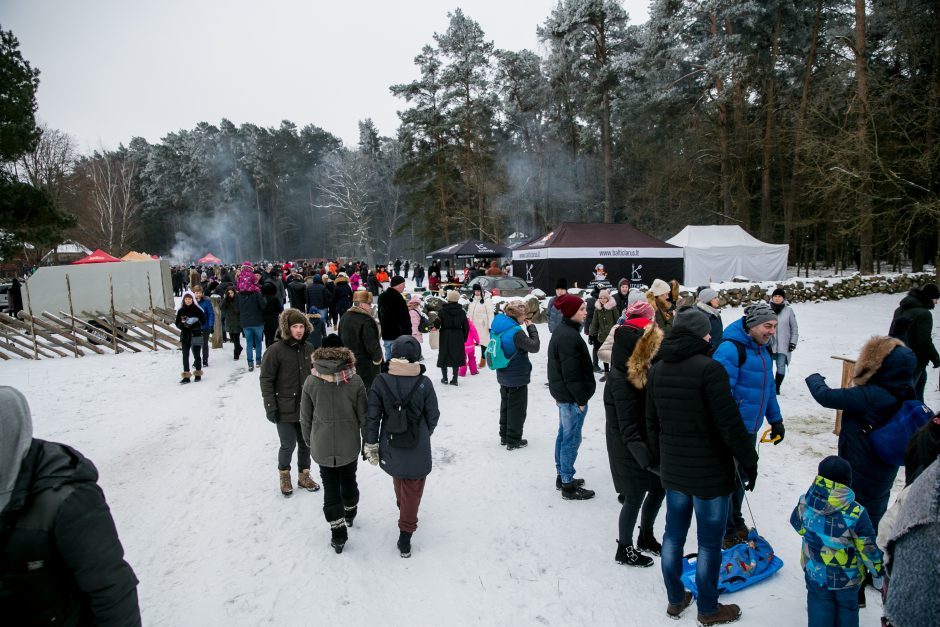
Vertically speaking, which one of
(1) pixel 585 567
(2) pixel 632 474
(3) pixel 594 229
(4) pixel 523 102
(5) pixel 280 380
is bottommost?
(1) pixel 585 567

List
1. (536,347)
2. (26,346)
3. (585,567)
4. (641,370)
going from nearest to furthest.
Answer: (641,370)
(585,567)
(536,347)
(26,346)

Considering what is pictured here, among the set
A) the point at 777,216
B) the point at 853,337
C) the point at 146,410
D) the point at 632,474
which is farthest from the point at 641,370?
the point at 777,216

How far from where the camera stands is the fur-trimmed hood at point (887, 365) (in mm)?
2867

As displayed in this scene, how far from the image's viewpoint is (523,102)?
125ft

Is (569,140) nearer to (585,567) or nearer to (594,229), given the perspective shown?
(594,229)

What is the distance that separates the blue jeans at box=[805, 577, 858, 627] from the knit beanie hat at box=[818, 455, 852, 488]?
0.56 m

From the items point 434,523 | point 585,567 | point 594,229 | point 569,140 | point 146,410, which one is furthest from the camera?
point 569,140

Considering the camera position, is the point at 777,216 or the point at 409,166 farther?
the point at 409,166

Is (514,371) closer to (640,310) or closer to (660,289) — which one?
(640,310)

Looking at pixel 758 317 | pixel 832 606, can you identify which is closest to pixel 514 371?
pixel 758 317

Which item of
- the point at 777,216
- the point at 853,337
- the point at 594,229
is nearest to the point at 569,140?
the point at 777,216

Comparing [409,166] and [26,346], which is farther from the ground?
[409,166]

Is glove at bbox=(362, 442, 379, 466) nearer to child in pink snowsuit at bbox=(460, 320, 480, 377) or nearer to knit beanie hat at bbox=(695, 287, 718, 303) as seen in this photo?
knit beanie hat at bbox=(695, 287, 718, 303)

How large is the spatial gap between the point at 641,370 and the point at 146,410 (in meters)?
7.49
